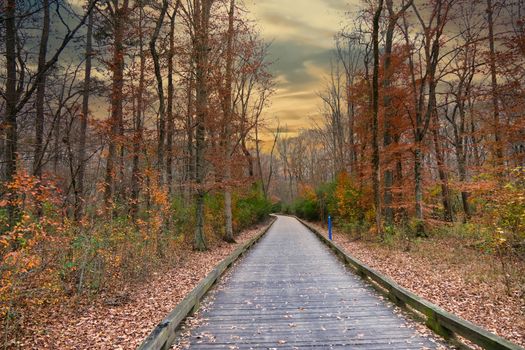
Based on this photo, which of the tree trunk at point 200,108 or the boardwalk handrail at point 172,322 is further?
the tree trunk at point 200,108

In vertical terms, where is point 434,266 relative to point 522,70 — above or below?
below

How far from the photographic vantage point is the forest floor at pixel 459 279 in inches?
239

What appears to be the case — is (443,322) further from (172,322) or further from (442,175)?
(442,175)

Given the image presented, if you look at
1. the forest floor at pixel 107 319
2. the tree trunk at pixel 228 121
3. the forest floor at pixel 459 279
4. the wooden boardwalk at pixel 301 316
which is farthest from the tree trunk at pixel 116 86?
the forest floor at pixel 459 279

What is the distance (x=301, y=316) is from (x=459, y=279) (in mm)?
4570

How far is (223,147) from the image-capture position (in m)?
20.2

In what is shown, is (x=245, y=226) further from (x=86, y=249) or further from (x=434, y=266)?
(x=86, y=249)

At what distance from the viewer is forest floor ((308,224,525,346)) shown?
6.08m

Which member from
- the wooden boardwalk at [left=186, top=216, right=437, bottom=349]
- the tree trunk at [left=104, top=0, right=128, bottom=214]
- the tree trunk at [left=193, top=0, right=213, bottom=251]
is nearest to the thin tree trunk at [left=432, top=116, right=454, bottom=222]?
the tree trunk at [left=193, top=0, right=213, bottom=251]

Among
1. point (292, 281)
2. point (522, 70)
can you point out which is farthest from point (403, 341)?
point (522, 70)

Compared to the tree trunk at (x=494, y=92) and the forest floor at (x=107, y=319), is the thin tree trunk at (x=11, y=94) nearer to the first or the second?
the forest floor at (x=107, y=319)

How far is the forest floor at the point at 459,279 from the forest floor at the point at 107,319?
515 centimetres

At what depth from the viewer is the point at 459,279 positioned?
345 inches

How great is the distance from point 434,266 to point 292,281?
4.23 metres
